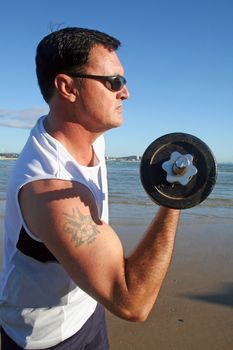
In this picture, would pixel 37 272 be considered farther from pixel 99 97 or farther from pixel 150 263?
pixel 99 97

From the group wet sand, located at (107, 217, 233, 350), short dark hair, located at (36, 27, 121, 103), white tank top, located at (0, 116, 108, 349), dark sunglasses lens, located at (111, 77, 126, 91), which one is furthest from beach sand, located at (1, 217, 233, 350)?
short dark hair, located at (36, 27, 121, 103)

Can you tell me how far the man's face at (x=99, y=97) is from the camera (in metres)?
1.88

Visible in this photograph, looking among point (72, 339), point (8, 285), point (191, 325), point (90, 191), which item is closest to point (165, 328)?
point (191, 325)

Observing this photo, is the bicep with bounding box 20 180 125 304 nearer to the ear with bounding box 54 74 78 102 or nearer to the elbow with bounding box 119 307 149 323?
the elbow with bounding box 119 307 149 323

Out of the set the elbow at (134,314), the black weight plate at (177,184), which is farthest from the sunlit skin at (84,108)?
the elbow at (134,314)

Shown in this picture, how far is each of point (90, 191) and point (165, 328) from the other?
310cm

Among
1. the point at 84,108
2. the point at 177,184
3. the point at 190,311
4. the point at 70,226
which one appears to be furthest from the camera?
the point at 190,311

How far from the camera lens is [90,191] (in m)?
1.67

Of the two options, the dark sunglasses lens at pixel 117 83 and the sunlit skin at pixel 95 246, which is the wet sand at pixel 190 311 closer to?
the sunlit skin at pixel 95 246

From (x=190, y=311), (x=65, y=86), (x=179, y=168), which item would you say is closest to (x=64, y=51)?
(x=65, y=86)

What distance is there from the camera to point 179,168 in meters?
1.67

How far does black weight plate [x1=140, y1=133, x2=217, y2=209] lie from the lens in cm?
165

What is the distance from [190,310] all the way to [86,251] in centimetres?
361

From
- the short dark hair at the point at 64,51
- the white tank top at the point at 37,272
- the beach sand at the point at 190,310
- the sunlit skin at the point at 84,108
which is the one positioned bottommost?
the beach sand at the point at 190,310
